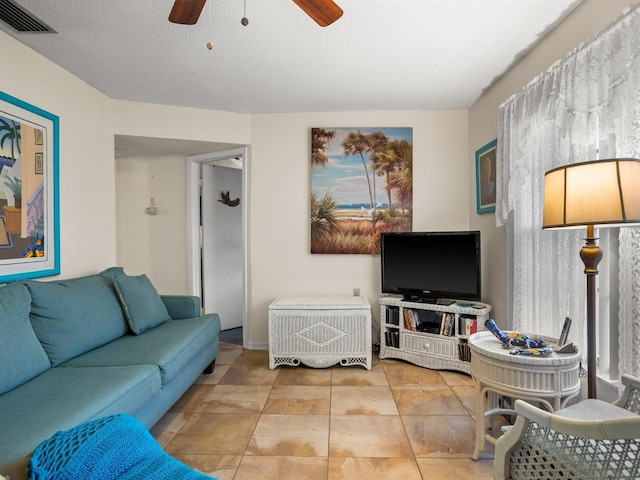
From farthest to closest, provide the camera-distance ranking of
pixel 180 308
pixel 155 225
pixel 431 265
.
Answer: pixel 155 225 → pixel 431 265 → pixel 180 308

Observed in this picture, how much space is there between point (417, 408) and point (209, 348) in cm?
169

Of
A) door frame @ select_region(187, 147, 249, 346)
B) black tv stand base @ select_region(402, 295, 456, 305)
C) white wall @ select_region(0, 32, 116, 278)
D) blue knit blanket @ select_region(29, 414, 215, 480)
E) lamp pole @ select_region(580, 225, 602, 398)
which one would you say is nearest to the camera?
blue knit blanket @ select_region(29, 414, 215, 480)

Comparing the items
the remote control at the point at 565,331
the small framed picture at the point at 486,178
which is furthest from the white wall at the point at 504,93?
the remote control at the point at 565,331

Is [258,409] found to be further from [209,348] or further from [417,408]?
[417,408]

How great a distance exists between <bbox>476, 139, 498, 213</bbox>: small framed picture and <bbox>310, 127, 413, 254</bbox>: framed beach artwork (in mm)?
645

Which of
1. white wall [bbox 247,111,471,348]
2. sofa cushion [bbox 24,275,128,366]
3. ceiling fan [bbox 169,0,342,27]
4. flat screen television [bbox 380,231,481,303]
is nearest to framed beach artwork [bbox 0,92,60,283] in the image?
sofa cushion [bbox 24,275,128,366]

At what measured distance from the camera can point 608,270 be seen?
171cm

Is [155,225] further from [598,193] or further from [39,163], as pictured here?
[598,193]

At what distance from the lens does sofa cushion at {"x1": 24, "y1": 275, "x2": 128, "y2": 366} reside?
2027 mm

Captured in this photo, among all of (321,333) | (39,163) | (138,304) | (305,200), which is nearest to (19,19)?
(39,163)

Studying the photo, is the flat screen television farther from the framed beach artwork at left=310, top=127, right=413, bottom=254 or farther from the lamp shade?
the lamp shade

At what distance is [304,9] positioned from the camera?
1548mm

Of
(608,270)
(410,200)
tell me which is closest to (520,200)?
(608,270)

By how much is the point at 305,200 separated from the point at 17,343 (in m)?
2.53
